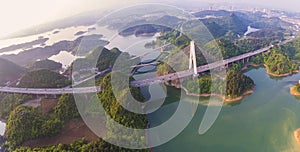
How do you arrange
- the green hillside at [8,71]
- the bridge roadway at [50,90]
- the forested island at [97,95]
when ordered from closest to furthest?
the forested island at [97,95] → the bridge roadway at [50,90] → the green hillside at [8,71]

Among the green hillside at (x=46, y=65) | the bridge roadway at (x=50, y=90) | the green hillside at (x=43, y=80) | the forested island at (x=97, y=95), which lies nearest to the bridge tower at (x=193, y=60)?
the forested island at (x=97, y=95)

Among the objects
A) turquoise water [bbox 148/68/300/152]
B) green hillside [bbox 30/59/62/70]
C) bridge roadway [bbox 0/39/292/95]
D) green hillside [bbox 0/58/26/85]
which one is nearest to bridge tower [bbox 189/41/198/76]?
bridge roadway [bbox 0/39/292/95]

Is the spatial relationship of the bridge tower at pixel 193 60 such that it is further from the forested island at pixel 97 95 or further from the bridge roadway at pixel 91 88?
the forested island at pixel 97 95

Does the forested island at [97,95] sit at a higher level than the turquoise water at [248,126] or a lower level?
higher

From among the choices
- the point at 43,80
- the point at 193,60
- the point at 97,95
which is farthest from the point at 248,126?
the point at 43,80

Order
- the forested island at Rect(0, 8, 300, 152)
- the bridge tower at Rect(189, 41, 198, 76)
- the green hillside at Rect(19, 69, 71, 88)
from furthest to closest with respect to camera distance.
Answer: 1. the bridge tower at Rect(189, 41, 198, 76)
2. the green hillside at Rect(19, 69, 71, 88)
3. the forested island at Rect(0, 8, 300, 152)

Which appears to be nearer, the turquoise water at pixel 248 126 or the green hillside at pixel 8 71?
the turquoise water at pixel 248 126

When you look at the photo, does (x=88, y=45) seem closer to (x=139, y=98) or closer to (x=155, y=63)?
(x=155, y=63)

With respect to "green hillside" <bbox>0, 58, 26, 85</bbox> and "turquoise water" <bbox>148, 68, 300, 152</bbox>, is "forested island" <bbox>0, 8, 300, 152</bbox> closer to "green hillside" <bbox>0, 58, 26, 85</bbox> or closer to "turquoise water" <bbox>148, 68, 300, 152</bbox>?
"green hillside" <bbox>0, 58, 26, 85</bbox>

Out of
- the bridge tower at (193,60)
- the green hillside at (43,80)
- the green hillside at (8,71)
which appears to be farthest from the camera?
the green hillside at (8,71)

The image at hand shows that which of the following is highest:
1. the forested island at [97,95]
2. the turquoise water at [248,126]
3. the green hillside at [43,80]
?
the green hillside at [43,80]
